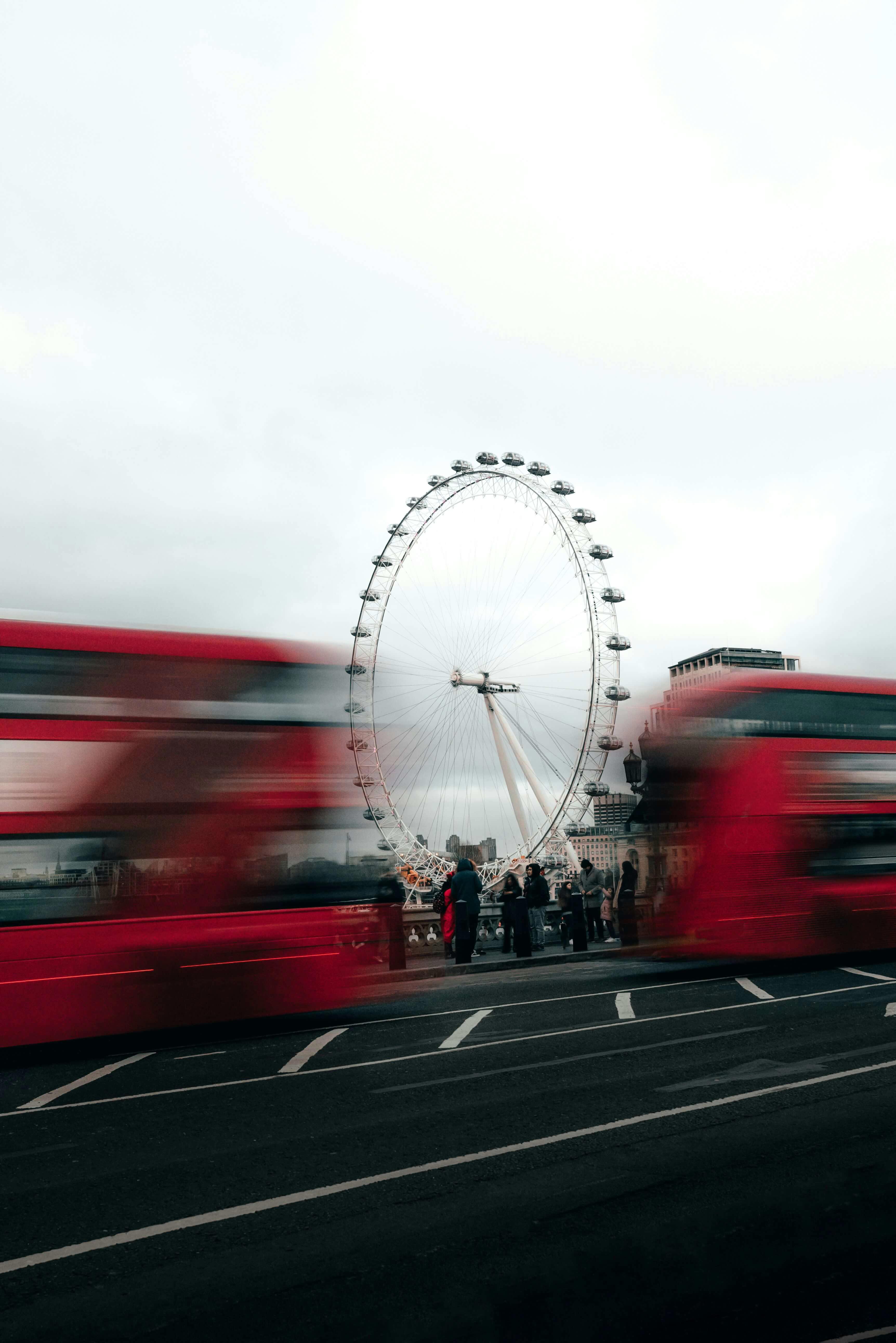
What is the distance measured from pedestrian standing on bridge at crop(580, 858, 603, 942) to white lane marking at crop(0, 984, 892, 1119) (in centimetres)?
902

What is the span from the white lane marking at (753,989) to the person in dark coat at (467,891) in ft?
16.8

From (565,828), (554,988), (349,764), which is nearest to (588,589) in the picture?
(565,828)

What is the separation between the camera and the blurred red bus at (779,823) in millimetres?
13555

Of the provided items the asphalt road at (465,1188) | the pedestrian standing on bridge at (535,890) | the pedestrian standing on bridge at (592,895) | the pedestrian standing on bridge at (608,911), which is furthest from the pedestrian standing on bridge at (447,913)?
the asphalt road at (465,1188)

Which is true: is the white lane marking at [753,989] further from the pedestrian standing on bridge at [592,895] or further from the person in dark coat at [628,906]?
the pedestrian standing on bridge at [592,895]

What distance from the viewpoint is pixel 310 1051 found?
380 inches

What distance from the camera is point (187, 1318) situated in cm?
375

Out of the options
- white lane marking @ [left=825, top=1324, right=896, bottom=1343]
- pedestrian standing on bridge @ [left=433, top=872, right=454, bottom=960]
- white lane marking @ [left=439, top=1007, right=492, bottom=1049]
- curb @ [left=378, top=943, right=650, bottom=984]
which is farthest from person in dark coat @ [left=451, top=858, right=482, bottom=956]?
white lane marking @ [left=825, top=1324, right=896, bottom=1343]

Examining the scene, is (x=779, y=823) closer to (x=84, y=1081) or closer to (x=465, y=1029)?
(x=465, y=1029)

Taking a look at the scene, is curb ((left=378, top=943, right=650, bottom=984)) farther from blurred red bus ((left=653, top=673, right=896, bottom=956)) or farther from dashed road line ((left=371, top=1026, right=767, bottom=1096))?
dashed road line ((left=371, top=1026, right=767, bottom=1096))

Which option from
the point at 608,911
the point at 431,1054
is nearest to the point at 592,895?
the point at 608,911

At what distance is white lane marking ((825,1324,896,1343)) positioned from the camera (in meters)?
3.40

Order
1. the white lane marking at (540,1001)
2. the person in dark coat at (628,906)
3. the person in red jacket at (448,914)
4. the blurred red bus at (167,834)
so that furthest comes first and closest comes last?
1. the person in red jacket at (448,914)
2. the person in dark coat at (628,906)
3. the white lane marking at (540,1001)
4. the blurred red bus at (167,834)

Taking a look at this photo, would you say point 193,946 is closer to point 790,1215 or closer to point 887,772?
point 790,1215
